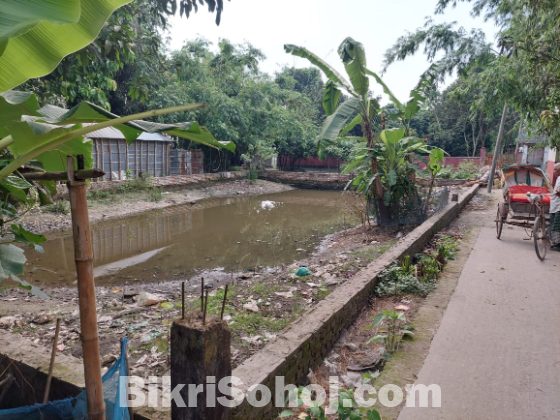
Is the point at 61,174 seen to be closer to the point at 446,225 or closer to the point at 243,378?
the point at 243,378

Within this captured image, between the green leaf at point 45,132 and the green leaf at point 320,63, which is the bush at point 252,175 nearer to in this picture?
the green leaf at point 320,63

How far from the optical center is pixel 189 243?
8508 millimetres

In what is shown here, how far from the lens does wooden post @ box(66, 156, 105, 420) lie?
1480mm

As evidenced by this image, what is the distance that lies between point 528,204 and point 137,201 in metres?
11.3

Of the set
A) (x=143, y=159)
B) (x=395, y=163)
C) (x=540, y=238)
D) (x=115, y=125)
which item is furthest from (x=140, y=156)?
(x=115, y=125)

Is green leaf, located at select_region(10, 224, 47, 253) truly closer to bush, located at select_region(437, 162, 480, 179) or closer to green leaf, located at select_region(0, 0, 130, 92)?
green leaf, located at select_region(0, 0, 130, 92)

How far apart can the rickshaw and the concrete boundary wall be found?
2551 mm

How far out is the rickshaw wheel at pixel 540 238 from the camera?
5492 mm

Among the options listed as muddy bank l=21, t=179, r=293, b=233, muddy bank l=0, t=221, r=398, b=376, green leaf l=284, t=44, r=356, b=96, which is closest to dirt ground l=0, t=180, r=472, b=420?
muddy bank l=0, t=221, r=398, b=376

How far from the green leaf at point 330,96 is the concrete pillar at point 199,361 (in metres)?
7.02

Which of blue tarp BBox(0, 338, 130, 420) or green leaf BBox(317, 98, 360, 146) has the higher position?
green leaf BBox(317, 98, 360, 146)

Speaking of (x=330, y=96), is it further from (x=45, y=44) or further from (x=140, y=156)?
(x=140, y=156)

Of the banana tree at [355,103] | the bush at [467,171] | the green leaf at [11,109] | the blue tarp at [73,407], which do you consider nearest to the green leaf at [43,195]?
the green leaf at [11,109]

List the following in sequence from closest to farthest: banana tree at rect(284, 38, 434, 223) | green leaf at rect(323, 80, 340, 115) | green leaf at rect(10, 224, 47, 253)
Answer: green leaf at rect(10, 224, 47, 253) → banana tree at rect(284, 38, 434, 223) → green leaf at rect(323, 80, 340, 115)
